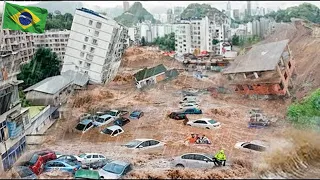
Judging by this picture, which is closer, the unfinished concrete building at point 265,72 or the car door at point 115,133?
the car door at point 115,133

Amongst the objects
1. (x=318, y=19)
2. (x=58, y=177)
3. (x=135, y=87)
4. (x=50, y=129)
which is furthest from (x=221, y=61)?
(x=58, y=177)

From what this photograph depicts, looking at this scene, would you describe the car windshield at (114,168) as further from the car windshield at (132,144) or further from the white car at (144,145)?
the car windshield at (132,144)

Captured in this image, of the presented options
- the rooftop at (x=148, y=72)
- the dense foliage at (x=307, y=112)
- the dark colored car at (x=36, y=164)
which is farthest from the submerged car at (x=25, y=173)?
the rooftop at (x=148, y=72)

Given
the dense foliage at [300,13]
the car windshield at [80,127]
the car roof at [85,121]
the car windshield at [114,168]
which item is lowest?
the car windshield at [80,127]

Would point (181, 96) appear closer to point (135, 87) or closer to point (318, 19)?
point (135, 87)

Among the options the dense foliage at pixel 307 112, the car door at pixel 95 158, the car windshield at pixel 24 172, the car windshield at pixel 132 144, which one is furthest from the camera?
the dense foliage at pixel 307 112

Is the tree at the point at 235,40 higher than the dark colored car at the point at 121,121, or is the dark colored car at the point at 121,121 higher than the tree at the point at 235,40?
the tree at the point at 235,40

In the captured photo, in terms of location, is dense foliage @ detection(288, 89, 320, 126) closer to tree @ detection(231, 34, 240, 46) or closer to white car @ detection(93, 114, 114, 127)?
white car @ detection(93, 114, 114, 127)
